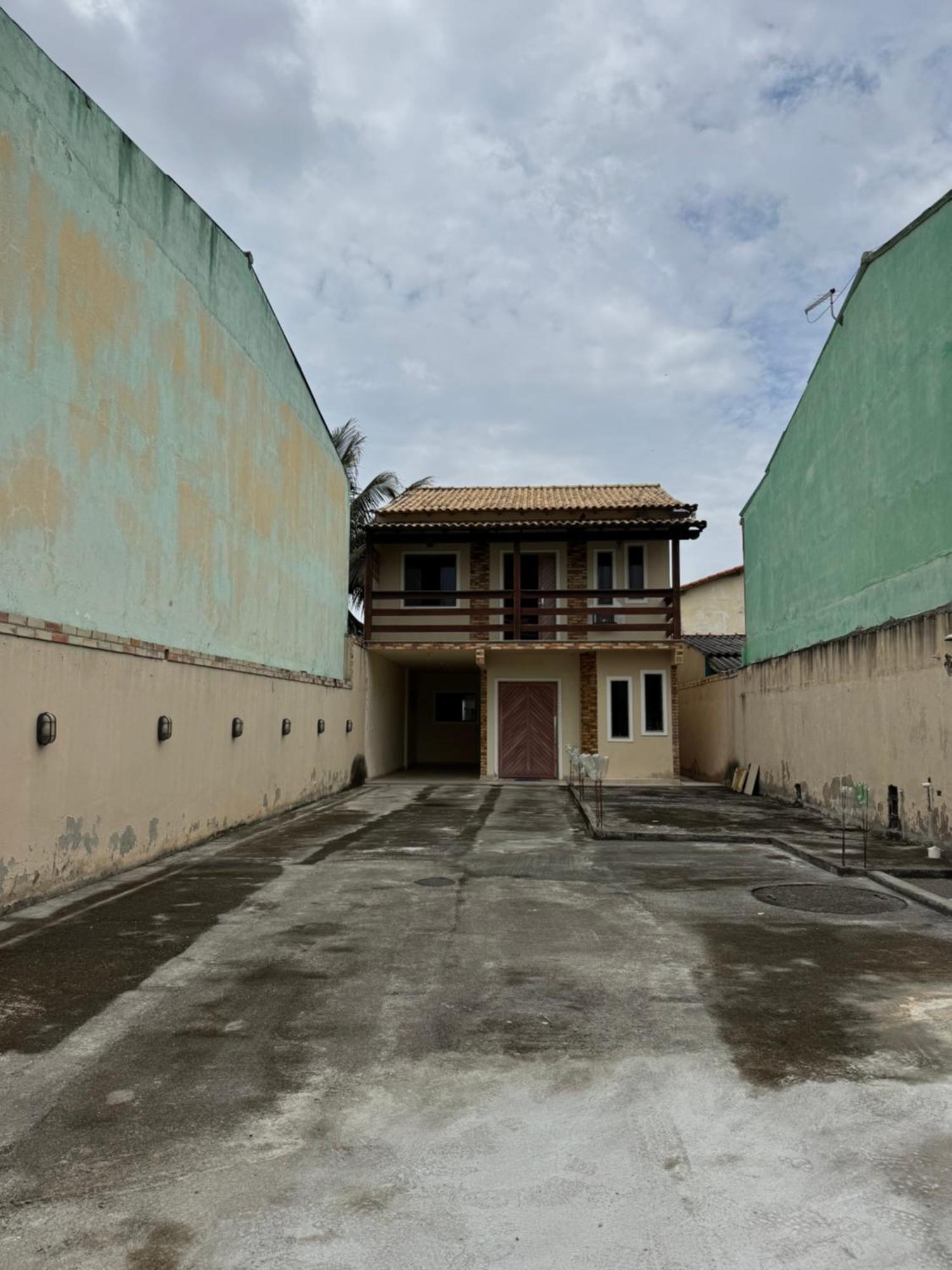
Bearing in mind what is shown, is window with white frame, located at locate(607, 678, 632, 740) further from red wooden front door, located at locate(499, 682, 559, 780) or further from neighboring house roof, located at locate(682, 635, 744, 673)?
neighboring house roof, located at locate(682, 635, 744, 673)

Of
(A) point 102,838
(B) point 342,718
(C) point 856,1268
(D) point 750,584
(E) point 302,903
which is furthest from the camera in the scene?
(D) point 750,584

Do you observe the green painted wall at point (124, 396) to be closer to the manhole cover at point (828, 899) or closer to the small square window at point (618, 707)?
the manhole cover at point (828, 899)

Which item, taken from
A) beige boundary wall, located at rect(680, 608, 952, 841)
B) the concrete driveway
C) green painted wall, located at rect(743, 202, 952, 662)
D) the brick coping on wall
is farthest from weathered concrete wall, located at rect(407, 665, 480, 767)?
the concrete driveway

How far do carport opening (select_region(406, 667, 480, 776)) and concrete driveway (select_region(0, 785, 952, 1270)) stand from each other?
1936cm

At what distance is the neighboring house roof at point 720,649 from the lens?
23.5 metres

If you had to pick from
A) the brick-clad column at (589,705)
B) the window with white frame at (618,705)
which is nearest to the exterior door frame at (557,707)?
the brick-clad column at (589,705)

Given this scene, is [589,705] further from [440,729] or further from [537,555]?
[440,729]

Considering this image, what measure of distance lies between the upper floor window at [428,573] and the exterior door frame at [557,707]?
8.55 feet

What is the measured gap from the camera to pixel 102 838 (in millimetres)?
8117

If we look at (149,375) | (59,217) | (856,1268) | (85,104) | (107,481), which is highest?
(85,104)

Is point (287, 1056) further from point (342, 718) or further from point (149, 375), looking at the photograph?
point (342, 718)

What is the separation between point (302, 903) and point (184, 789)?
12.0ft

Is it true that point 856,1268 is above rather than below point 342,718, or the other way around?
below

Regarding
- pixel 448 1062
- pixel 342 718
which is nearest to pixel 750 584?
pixel 342 718
